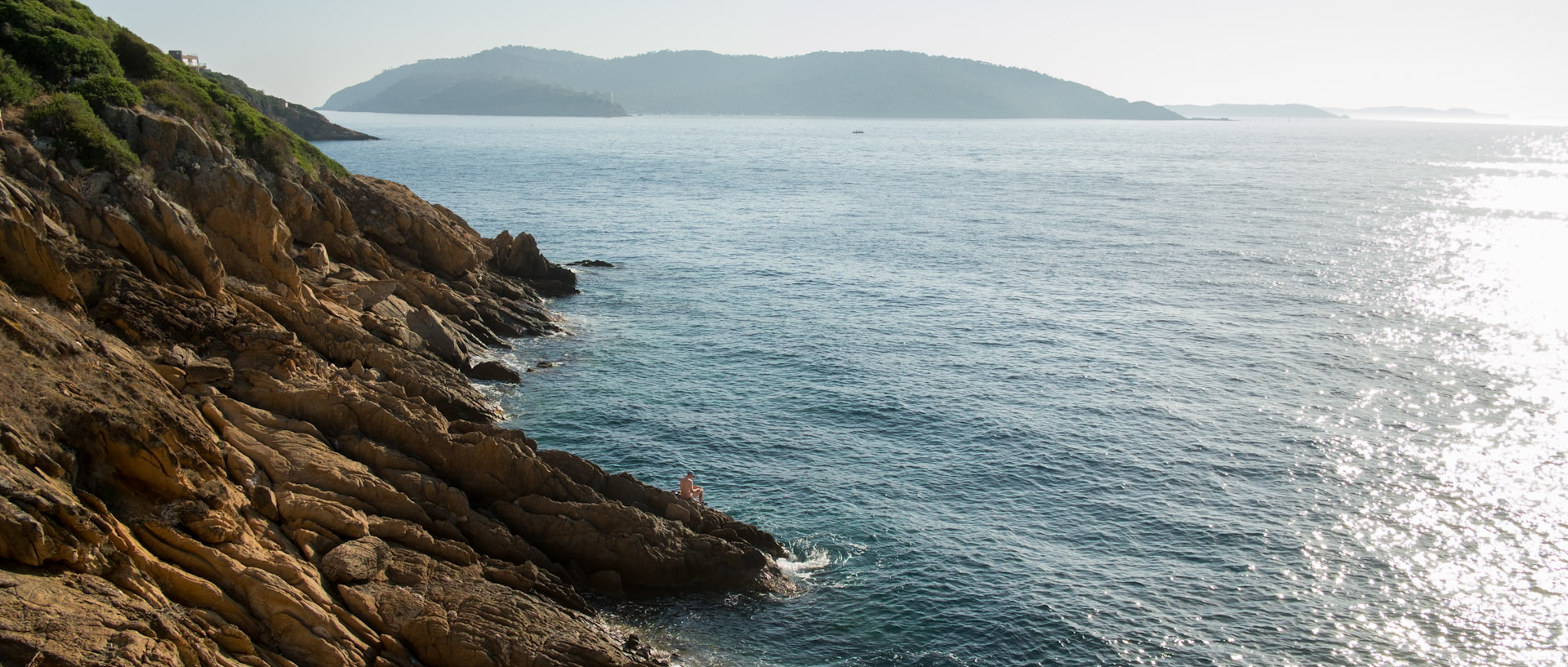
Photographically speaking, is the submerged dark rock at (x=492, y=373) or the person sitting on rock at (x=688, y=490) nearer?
the person sitting on rock at (x=688, y=490)

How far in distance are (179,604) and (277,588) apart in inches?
84.6

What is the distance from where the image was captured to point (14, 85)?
131ft

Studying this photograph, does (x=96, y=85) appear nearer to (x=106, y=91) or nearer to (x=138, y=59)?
(x=106, y=91)

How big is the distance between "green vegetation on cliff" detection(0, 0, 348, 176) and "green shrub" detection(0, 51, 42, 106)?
0.11ft

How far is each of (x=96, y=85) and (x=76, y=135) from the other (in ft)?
24.9

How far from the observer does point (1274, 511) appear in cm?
4206

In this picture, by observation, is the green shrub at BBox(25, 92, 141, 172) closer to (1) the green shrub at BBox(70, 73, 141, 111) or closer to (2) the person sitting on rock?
(1) the green shrub at BBox(70, 73, 141, 111)

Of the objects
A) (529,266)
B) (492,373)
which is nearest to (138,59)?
(492,373)

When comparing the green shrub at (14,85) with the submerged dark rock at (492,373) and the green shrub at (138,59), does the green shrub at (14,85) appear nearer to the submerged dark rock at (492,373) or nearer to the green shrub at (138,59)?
the green shrub at (138,59)

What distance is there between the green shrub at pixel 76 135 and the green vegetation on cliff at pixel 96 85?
0.11 feet

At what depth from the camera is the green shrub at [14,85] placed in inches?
1556

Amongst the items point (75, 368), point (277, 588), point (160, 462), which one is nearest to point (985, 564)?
point (277, 588)

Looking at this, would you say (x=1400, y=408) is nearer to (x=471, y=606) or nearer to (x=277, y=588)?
(x=471, y=606)

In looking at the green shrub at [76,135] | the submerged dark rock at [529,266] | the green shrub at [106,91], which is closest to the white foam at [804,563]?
the green shrub at [76,135]
